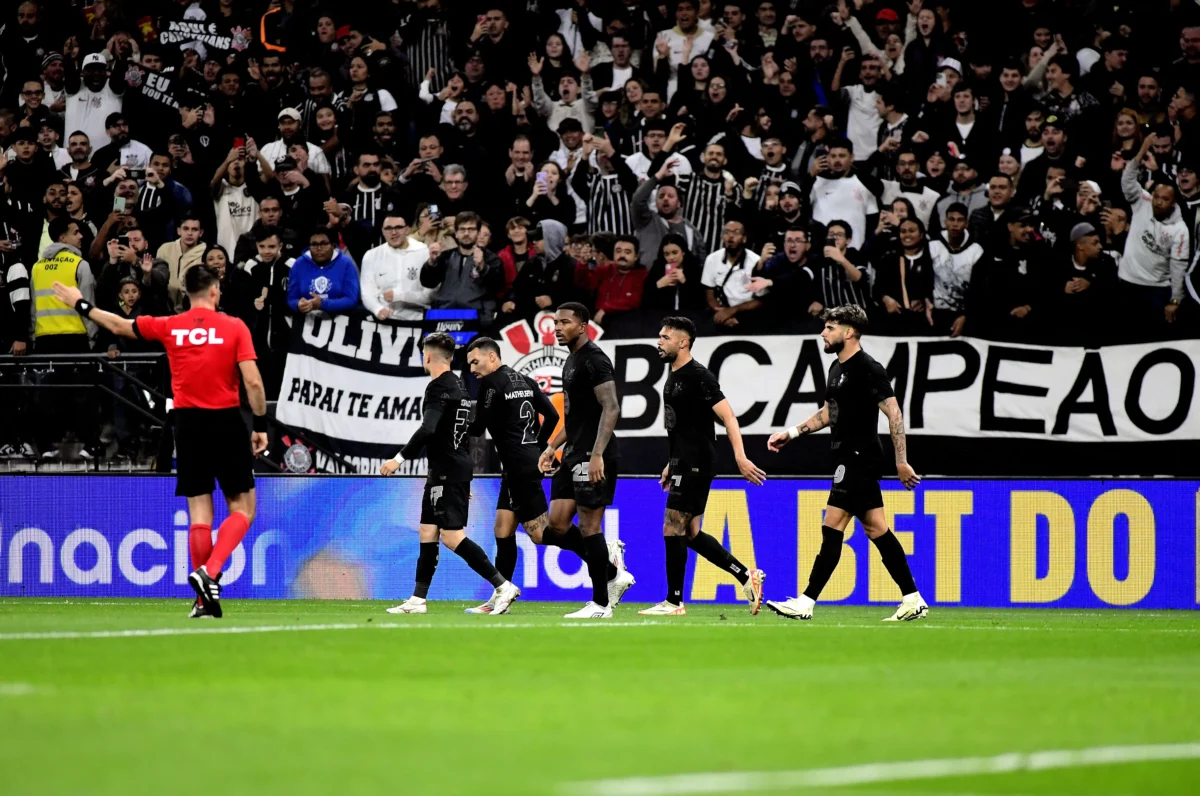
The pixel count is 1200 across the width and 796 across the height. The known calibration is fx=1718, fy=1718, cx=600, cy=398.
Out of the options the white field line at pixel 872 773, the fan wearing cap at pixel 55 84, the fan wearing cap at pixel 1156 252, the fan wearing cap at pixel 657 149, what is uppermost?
the fan wearing cap at pixel 55 84

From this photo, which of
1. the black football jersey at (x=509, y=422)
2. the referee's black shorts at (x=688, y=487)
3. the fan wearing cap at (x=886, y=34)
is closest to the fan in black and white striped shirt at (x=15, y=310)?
the black football jersey at (x=509, y=422)

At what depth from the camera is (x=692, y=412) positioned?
573 inches

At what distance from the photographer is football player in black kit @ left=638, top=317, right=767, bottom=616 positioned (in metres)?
14.4

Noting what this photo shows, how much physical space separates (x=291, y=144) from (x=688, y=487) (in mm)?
10234

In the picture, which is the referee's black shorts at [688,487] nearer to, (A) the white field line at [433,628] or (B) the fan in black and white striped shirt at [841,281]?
(A) the white field line at [433,628]

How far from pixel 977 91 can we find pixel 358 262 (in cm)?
786

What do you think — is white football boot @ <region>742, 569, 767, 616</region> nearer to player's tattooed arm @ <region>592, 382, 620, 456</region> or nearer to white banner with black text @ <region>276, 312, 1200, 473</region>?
player's tattooed arm @ <region>592, 382, 620, 456</region>

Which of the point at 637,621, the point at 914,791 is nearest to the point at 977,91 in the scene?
the point at 637,621

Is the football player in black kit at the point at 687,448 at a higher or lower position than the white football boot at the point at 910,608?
higher

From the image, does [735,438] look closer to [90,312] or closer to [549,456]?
[549,456]

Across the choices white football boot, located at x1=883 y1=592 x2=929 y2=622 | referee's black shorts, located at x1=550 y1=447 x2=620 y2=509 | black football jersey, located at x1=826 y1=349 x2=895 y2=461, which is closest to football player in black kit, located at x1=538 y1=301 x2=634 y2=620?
referee's black shorts, located at x1=550 y1=447 x2=620 y2=509

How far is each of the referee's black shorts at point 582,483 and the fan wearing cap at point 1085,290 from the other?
5.82 meters

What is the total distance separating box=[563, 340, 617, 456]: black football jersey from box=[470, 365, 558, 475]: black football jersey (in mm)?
666

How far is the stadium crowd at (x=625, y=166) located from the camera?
731 inches
